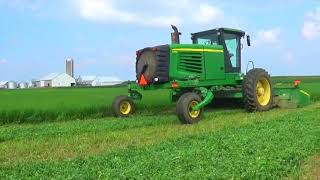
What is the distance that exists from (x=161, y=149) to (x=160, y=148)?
9 cm

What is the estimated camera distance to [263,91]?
1886 cm

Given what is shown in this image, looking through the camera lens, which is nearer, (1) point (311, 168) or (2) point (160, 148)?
(1) point (311, 168)

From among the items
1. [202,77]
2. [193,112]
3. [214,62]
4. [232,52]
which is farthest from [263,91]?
[193,112]

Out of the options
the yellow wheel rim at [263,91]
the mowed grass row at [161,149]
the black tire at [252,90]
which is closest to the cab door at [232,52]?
the black tire at [252,90]

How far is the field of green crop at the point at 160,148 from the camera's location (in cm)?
750

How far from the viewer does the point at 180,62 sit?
655 inches

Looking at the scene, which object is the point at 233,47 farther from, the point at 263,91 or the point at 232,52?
the point at 263,91

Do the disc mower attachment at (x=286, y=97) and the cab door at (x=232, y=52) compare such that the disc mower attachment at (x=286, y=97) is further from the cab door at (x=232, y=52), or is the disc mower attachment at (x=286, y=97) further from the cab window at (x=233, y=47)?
the cab window at (x=233, y=47)

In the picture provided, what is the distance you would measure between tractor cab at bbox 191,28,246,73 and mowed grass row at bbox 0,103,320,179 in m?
3.55

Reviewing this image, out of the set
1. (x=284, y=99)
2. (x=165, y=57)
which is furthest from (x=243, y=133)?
(x=284, y=99)

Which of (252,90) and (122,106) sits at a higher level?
(252,90)

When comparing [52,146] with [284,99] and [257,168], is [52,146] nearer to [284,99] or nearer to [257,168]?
[257,168]

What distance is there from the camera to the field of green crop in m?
7.50

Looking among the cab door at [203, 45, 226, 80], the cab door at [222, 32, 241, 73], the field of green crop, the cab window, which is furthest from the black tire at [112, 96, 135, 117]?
the cab window
